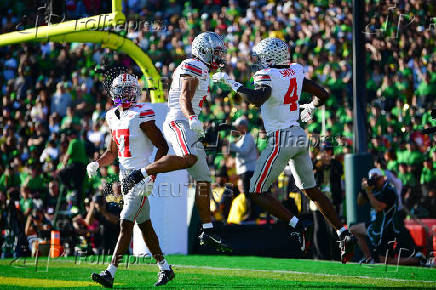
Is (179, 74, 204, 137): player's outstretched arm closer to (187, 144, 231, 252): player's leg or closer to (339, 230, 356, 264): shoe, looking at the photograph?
(187, 144, 231, 252): player's leg

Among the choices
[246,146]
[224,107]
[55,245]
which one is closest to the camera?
[55,245]

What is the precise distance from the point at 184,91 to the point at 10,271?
3.41 m

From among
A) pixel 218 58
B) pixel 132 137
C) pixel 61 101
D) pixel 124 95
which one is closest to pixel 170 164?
pixel 132 137

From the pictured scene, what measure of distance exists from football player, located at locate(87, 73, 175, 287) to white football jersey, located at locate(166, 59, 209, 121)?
26cm

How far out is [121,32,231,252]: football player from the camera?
22.9ft

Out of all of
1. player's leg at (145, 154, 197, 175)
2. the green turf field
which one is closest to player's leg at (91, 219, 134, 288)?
the green turf field

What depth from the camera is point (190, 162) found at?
7004 mm

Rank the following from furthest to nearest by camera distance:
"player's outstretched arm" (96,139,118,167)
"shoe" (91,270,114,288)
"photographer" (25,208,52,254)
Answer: "photographer" (25,208,52,254), "player's outstretched arm" (96,139,118,167), "shoe" (91,270,114,288)

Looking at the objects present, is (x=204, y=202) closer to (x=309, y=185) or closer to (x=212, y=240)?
(x=212, y=240)

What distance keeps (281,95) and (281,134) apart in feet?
1.16

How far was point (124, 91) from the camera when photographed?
277 inches

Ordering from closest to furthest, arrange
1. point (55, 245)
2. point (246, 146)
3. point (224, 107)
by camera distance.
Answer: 1. point (55, 245)
2. point (246, 146)
3. point (224, 107)

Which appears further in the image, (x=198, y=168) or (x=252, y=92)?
(x=198, y=168)

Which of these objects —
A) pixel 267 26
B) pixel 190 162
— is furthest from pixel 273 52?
pixel 267 26
